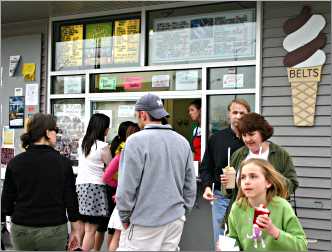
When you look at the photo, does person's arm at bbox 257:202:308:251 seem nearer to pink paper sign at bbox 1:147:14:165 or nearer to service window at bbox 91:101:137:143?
service window at bbox 91:101:137:143

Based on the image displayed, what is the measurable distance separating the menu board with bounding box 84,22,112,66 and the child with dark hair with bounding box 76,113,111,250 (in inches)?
59.7

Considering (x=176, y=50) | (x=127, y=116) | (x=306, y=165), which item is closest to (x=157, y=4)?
(x=176, y=50)

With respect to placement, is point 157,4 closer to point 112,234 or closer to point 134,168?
point 112,234

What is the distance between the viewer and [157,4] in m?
6.04

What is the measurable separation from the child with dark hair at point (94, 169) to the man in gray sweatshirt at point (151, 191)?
6.22 ft

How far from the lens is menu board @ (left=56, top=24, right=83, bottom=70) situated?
22.0 feet

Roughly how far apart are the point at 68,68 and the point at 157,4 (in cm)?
156

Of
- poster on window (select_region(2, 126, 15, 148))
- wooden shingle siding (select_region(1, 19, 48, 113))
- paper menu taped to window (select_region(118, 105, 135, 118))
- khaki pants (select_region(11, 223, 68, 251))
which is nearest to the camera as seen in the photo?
khaki pants (select_region(11, 223, 68, 251))

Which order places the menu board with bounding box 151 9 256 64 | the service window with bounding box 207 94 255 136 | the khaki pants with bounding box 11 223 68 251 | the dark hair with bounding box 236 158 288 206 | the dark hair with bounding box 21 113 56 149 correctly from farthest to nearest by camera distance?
the service window with bounding box 207 94 255 136 → the menu board with bounding box 151 9 256 64 → the dark hair with bounding box 21 113 56 149 → the khaki pants with bounding box 11 223 68 251 → the dark hair with bounding box 236 158 288 206

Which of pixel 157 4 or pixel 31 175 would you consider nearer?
pixel 31 175

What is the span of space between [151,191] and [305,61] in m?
2.57

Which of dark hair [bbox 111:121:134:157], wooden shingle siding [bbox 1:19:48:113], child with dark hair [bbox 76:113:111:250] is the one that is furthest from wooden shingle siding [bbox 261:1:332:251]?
wooden shingle siding [bbox 1:19:48:113]

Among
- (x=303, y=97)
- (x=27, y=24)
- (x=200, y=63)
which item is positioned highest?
(x=27, y=24)

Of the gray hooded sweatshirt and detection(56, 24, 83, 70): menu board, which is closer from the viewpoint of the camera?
the gray hooded sweatshirt
